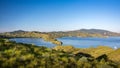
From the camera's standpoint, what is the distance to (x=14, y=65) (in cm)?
1128

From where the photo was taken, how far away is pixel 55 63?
1274 cm

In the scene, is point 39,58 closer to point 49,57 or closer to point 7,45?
point 49,57

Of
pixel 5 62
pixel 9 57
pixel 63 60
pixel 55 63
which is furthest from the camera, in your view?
pixel 63 60

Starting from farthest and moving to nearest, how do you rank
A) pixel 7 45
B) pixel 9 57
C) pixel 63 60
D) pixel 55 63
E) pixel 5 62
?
pixel 7 45, pixel 63 60, pixel 55 63, pixel 9 57, pixel 5 62

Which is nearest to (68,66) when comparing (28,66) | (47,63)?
(47,63)

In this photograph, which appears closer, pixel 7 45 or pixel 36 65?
pixel 36 65

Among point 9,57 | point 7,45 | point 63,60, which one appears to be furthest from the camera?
point 7,45

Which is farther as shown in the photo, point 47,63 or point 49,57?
point 49,57

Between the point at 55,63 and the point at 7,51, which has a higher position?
the point at 7,51

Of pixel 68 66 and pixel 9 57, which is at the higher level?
pixel 9 57

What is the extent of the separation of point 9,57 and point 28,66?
52.4 inches

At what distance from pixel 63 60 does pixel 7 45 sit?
4.45m

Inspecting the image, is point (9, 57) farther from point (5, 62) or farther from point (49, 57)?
point (49, 57)

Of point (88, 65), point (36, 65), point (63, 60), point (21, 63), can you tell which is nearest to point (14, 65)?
point (21, 63)
